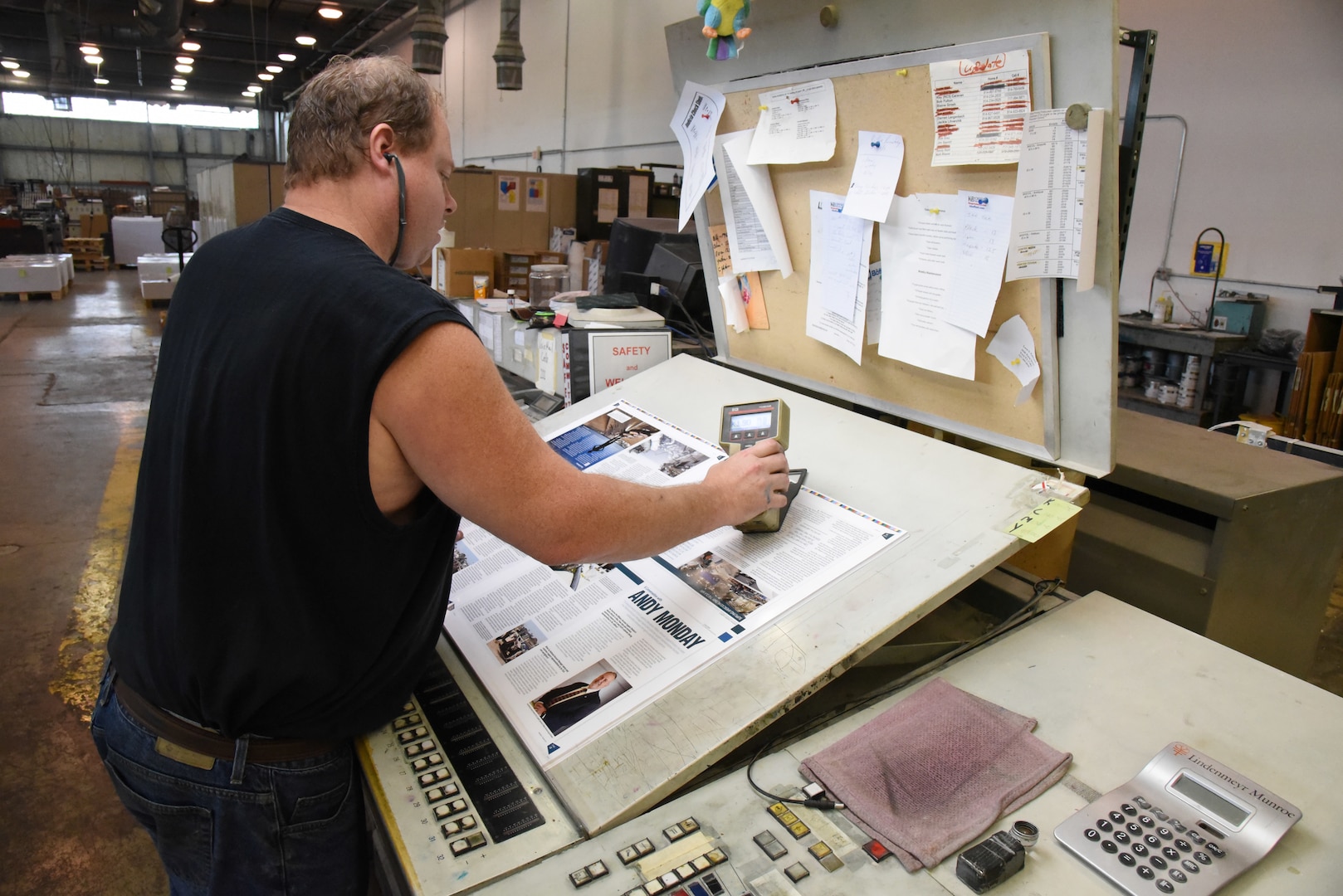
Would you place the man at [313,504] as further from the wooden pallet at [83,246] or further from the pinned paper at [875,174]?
the wooden pallet at [83,246]

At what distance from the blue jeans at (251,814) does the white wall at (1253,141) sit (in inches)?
174

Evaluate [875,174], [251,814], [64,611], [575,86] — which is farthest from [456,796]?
[575,86]

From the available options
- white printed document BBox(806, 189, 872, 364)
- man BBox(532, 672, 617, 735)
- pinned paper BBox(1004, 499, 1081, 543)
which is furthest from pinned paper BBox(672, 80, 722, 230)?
man BBox(532, 672, 617, 735)

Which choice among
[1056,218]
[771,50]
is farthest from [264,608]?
[771,50]

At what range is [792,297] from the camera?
1538mm

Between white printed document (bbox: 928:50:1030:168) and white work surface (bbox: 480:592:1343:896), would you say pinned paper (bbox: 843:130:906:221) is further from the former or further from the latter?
white work surface (bbox: 480:592:1343:896)

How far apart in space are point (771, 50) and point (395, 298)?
95 centimetres

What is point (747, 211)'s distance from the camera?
1.57 meters

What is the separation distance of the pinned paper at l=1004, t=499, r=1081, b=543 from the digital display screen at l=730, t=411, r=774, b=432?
0.38 metres

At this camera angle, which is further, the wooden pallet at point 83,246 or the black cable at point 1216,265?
the wooden pallet at point 83,246

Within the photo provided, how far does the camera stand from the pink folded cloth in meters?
0.70

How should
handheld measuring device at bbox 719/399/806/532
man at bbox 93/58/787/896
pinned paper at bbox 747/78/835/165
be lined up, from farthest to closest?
pinned paper at bbox 747/78/835/165 < handheld measuring device at bbox 719/399/806/532 < man at bbox 93/58/787/896

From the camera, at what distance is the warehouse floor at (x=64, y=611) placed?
1.85m

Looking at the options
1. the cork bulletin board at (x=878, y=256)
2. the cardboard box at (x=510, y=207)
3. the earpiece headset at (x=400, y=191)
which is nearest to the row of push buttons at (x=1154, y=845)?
the cork bulletin board at (x=878, y=256)
